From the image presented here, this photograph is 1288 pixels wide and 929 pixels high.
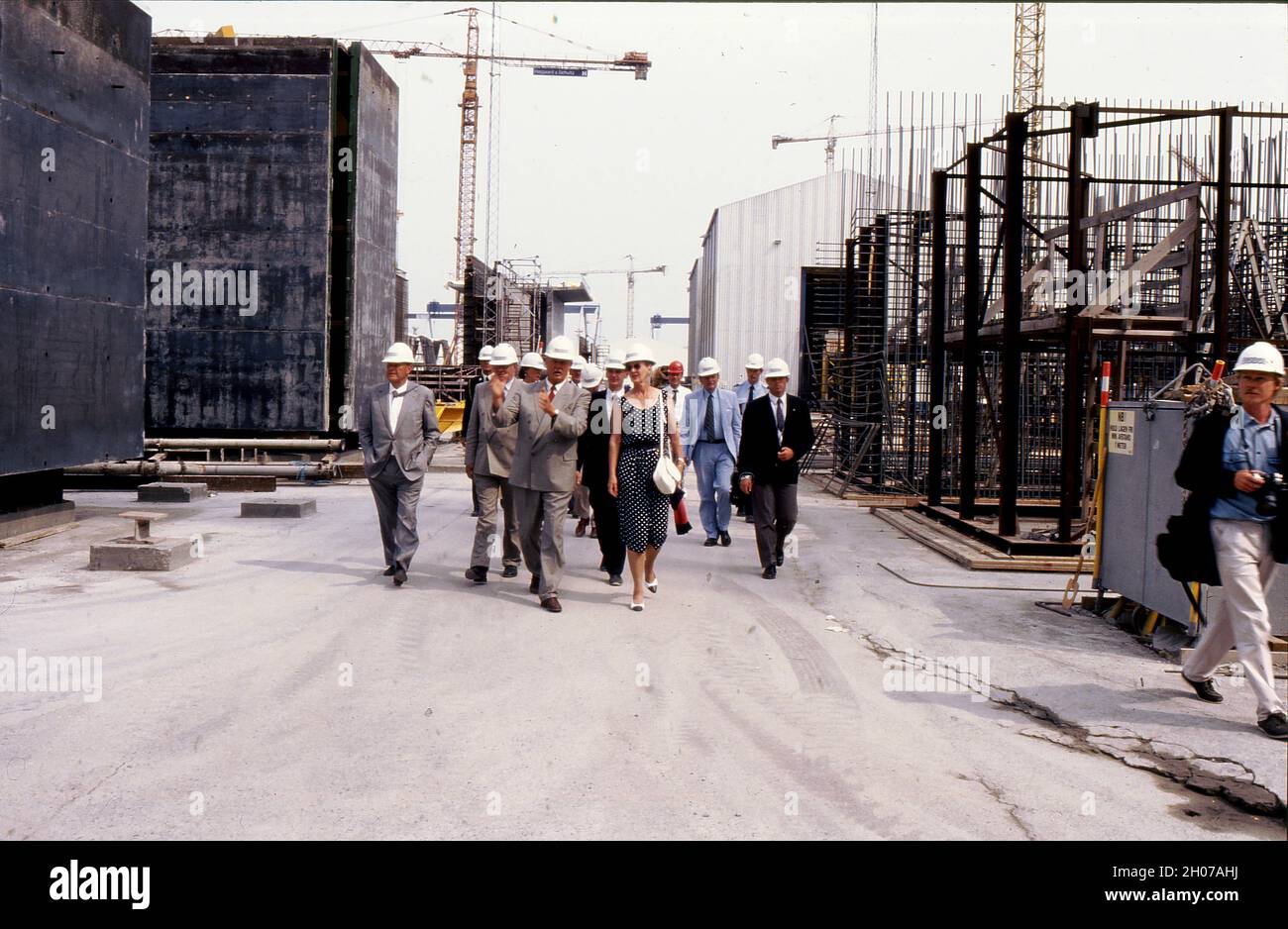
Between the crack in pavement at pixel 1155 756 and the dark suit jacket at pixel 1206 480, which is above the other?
the dark suit jacket at pixel 1206 480

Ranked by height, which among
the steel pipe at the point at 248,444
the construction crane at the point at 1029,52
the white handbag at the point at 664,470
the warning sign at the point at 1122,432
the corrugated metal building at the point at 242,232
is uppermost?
the construction crane at the point at 1029,52

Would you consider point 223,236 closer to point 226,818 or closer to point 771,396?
point 771,396

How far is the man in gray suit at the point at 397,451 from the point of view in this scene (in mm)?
9992

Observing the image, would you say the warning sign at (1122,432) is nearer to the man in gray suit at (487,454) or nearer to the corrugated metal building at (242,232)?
the man in gray suit at (487,454)

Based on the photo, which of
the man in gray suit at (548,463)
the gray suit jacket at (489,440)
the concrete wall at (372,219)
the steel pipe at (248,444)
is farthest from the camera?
the concrete wall at (372,219)

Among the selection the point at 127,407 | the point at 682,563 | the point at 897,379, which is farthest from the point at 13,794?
the point at 897,379

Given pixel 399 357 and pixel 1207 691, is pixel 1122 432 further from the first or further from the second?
pixel 399 357

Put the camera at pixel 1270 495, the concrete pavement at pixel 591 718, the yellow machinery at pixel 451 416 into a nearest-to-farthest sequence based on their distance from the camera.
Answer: the concrete pavement at pixel 591 718, the camera at pixel 1270 495, the yellow machinery at pixel 451 416

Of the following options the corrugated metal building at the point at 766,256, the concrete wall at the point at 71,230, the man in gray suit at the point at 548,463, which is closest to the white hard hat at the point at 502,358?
the man in gray suit at the point at 548,463

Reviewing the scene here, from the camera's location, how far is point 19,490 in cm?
1307

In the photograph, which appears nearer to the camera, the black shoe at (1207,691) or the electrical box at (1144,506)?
the black shoe at (1207,691)

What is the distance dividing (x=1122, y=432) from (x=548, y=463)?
15.5ft

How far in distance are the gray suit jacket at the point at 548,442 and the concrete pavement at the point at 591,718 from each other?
3.48ft

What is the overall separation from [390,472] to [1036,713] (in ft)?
19.3
